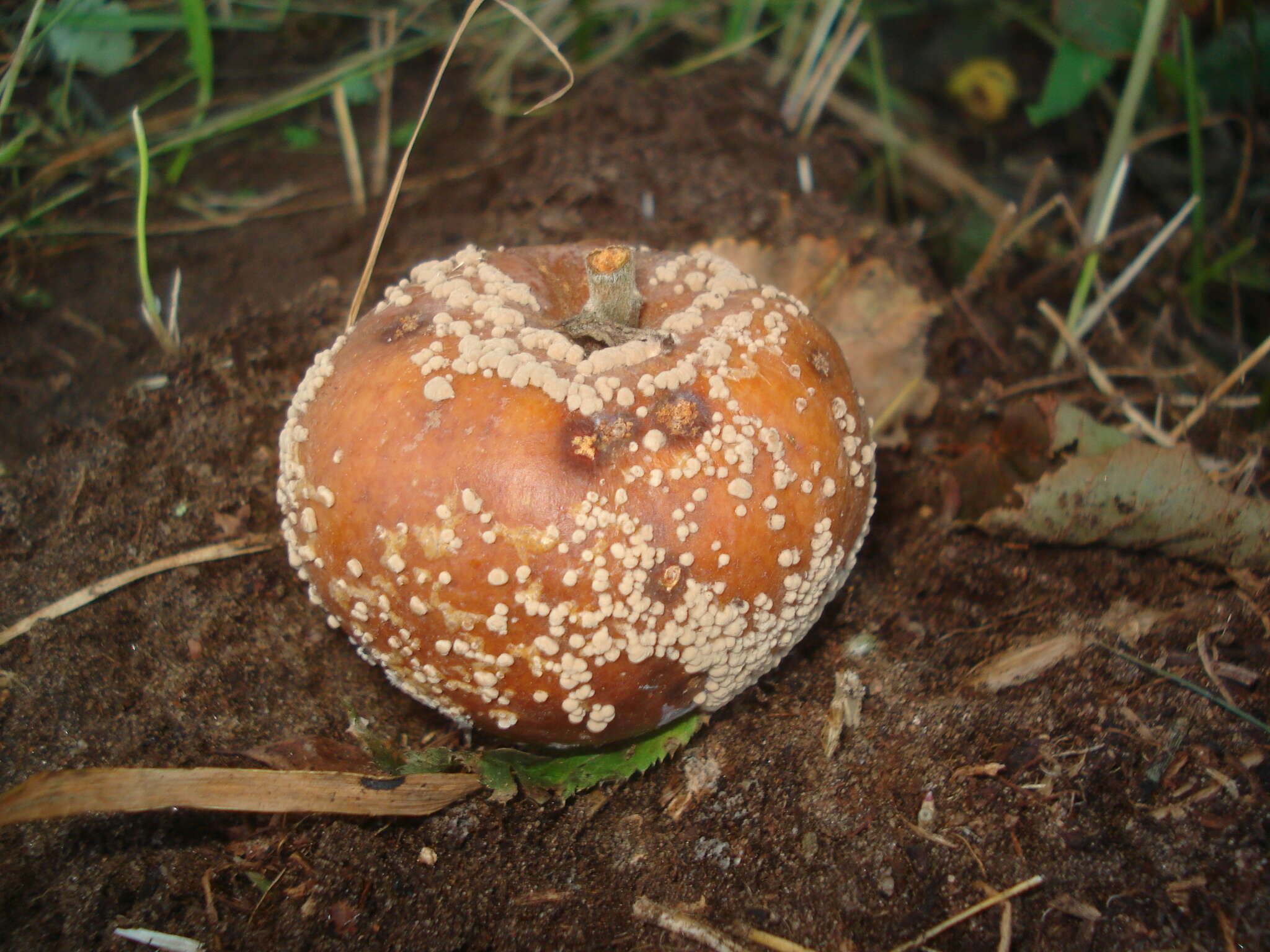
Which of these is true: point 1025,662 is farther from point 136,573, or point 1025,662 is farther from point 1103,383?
point 136,573

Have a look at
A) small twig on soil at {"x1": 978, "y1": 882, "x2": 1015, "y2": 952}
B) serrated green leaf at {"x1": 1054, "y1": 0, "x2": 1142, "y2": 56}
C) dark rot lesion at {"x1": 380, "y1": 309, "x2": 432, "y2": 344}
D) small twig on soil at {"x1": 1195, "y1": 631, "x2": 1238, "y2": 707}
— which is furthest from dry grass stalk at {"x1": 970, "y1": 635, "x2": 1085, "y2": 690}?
serrated green leaf at {"x1": 1054, "y1": 0, "x2": 1142, "y2": 56}

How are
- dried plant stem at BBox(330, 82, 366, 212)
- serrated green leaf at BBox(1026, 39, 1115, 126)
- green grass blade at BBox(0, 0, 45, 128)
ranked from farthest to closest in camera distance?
dried plant stem at BBox(330, 82, 366, 212) → serrated green leaf at BBox(1026, 39, 1115, 126) → green grass blade at BBox(0, 0, 45, 128)

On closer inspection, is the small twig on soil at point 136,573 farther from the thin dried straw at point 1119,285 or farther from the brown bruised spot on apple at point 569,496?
the thin dried straw at point 1119,285

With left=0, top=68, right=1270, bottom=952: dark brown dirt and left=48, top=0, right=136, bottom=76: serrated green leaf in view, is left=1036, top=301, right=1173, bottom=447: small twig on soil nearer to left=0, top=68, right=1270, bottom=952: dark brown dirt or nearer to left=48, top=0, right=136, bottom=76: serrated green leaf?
left=0, top=68, right=1270, bottom=952: dark brown dirt

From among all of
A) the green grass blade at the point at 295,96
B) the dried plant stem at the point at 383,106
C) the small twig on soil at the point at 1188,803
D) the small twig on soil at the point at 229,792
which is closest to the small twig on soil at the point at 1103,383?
the small twig on soil at the point at 1188,803

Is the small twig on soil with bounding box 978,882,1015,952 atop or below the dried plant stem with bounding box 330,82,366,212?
below

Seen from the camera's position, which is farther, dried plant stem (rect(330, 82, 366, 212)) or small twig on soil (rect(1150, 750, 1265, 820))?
dried plant stem (rect(330, 82, 366, 212))

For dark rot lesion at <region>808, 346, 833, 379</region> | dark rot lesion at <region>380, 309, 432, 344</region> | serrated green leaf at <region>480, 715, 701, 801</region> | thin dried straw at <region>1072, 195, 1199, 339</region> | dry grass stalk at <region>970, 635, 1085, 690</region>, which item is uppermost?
dark rot lesion at <region>380, 309, 432, 344</region>
